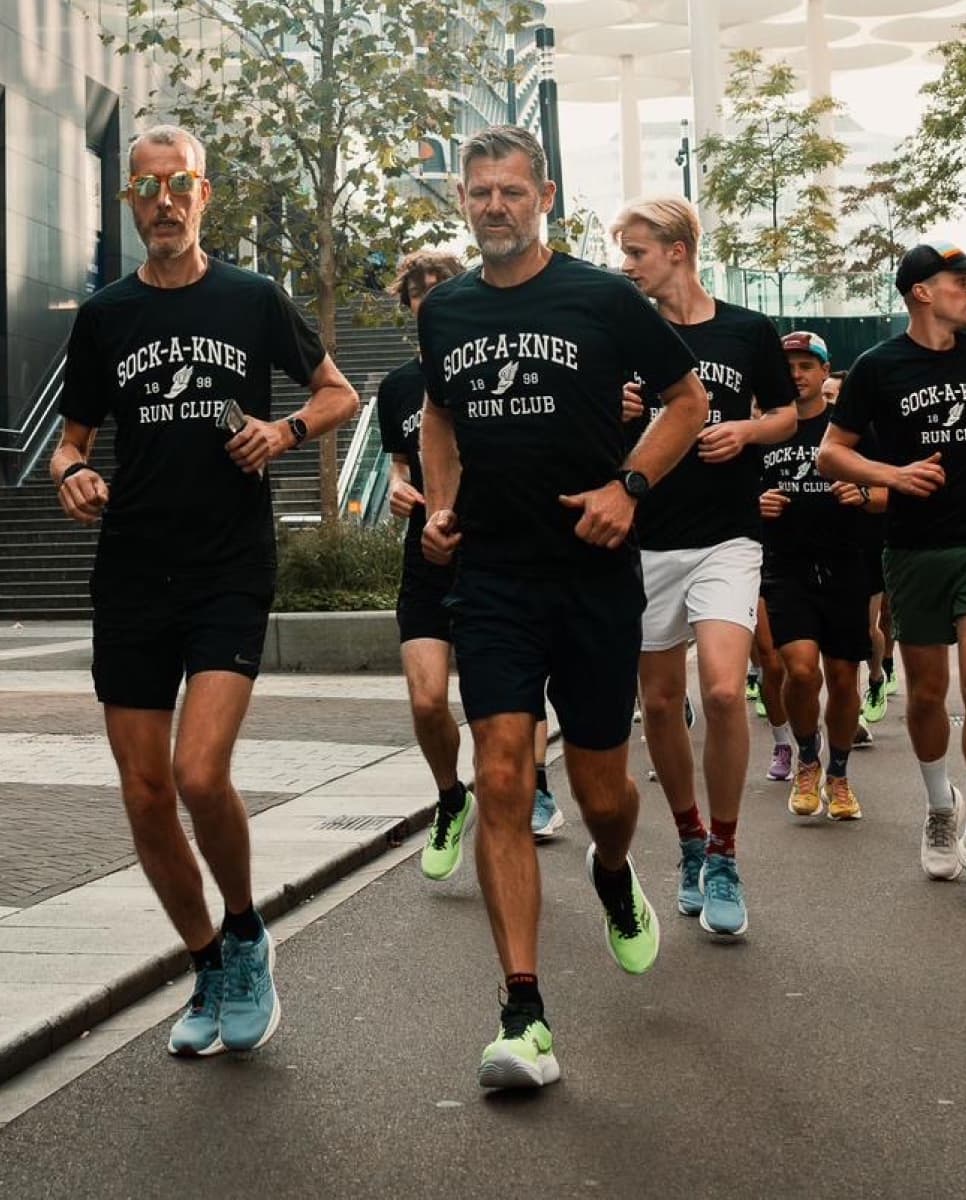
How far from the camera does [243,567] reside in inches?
202

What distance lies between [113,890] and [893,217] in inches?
2054

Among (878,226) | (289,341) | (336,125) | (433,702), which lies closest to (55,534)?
(336,125)

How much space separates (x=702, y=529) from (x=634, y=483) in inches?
70.4

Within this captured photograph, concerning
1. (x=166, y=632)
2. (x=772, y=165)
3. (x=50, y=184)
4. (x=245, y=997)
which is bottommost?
(x=245, y=997)

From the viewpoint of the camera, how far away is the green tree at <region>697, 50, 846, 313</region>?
43844 mm

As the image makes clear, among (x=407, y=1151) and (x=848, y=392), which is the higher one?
(x=848, y=392)

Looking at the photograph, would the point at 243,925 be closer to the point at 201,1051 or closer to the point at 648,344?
the point at 201,1051

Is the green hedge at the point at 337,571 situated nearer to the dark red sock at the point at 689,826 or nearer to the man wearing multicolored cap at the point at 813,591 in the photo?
the man wearing multicolored cap at the point at 813,591

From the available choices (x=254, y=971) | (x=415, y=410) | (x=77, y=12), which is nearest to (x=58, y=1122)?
(x=254, y=971)

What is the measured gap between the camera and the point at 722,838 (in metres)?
6.54

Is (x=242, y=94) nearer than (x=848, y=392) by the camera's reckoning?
No

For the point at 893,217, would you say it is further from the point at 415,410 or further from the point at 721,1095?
the point at 721,1095

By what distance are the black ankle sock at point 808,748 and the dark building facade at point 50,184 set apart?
882 inches

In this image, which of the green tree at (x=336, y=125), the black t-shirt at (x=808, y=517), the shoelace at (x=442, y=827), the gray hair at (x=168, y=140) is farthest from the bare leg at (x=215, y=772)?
the green tree at (x=336, y=125)
